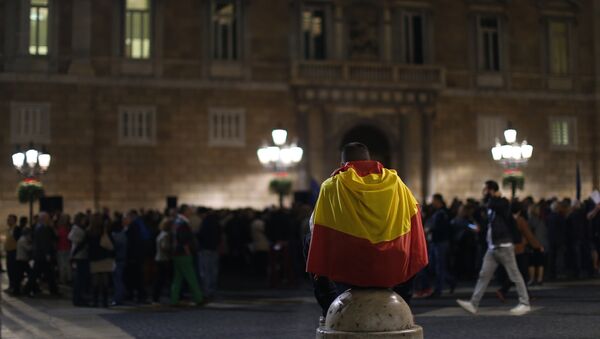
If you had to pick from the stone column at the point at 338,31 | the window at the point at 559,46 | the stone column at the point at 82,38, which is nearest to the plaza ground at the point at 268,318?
the stone column at the point at 82,38

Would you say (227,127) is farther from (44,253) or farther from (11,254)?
(44,253)

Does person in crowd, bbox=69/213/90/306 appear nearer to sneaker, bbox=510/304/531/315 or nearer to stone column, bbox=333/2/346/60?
sneaker, bbox=510/304/531/315

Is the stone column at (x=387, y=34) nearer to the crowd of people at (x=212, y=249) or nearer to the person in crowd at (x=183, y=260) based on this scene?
the crowd of people at (x=212, y=249)

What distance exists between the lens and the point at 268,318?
13.5m

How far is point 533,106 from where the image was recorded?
31578 millimetres

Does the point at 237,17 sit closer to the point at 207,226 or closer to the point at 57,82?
the point at 57,82

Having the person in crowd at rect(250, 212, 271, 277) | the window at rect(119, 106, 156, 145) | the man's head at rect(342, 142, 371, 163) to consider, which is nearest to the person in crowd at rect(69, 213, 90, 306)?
the person in crowd at rect(250, 212, 271, 277)

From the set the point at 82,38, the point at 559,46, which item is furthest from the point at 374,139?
the point at 82,38

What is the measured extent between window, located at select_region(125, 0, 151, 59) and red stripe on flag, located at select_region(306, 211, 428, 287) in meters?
22.8

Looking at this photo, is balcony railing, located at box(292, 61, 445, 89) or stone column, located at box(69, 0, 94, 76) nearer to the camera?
stone column, located at box(69, 0, 94, 76)

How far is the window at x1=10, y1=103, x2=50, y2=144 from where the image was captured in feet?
86.2

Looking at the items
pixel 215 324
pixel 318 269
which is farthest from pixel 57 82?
pixel 318 269

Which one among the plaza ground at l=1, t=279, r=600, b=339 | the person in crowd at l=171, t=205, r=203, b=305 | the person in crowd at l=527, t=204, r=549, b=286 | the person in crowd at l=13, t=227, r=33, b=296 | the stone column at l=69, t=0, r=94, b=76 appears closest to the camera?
the plaza ground at l=1, t=279, r=600, b=339

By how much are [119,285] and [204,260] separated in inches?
72.4
